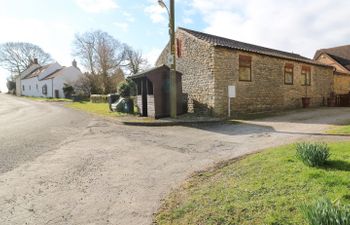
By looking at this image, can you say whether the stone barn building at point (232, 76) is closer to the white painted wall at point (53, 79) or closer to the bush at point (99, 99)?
the bush at point (99, 99)

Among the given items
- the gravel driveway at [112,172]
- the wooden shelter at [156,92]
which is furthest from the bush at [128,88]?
the gravel driveway at [112,172]

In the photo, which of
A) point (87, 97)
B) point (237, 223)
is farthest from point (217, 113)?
point (87, 97)

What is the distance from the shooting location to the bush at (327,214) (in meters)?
2.54

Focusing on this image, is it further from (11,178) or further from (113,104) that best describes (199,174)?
(113,104)

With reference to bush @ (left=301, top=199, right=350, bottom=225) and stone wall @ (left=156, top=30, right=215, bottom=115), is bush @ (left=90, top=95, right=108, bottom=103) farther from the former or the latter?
bush @ (left=301, top=199, right=350, bottom=225)

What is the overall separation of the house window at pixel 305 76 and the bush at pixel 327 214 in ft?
67.2

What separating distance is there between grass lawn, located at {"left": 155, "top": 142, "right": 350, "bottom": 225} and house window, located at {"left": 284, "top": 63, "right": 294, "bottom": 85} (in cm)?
1501

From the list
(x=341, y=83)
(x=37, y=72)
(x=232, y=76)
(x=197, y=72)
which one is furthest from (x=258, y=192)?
(x=37, y=72)

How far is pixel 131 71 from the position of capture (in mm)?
49031

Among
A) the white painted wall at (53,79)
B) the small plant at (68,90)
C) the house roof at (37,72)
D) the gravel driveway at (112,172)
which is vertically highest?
the house roof at (37,72)

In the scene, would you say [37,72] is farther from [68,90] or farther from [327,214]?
[327,214]

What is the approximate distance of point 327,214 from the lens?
2.62m

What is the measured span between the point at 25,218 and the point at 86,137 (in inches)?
252

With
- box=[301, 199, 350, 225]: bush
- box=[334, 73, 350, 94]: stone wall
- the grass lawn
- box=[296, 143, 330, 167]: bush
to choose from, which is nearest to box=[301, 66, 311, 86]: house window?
box=[334, 73, 350, 94]: stone wall
